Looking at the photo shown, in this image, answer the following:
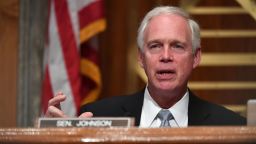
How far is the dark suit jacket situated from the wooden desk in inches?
44.8

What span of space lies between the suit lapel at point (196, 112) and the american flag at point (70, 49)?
1.07 metres

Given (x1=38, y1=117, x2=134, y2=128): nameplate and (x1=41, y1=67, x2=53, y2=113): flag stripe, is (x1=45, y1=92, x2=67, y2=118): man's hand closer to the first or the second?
(x1=38, y1=117, x2=134, y2=128): nameplate

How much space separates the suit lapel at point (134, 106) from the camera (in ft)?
7.20

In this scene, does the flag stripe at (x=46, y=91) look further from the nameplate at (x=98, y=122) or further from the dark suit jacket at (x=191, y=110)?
the nameplate at (x=98, y=122)

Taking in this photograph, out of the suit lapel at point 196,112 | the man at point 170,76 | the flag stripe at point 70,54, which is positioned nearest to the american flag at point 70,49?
the flag stripe at point 70,54

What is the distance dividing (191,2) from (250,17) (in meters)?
0.39

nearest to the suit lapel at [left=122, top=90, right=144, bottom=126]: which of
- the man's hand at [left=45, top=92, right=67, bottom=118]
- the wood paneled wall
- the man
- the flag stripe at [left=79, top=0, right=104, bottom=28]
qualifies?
the man

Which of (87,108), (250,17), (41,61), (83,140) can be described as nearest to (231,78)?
(250,17)

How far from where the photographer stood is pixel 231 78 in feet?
11.8

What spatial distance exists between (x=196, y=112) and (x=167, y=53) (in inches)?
10.2

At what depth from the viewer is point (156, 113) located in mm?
2113

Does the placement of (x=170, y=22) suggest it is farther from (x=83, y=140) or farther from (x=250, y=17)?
(x=250, y=17)

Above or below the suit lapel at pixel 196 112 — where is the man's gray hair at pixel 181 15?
above

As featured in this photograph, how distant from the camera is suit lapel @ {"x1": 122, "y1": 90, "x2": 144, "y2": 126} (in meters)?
2.19
